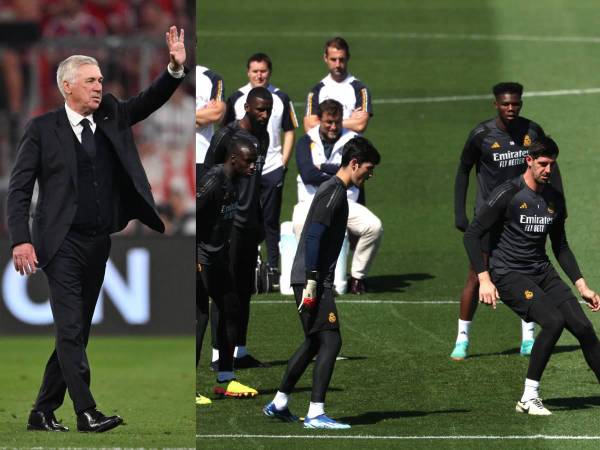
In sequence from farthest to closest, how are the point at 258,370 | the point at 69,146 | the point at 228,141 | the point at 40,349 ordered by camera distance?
the point at 40,349 → the point at 258,370 → the point at 228,141 → the point at 69,146

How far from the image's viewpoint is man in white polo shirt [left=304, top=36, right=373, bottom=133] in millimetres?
14859

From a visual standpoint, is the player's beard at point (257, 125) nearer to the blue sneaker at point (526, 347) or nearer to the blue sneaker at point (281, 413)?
the blue sneaker at point (281, 413)

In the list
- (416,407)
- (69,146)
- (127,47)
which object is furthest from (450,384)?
(127,47)

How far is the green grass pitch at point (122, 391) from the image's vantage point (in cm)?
874

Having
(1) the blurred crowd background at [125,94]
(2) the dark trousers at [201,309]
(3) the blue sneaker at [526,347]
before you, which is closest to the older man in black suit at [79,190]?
(2) the dark trousers at [201,309]

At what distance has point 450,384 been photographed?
10984 millimetres

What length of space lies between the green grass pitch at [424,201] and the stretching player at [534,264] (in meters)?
0.47

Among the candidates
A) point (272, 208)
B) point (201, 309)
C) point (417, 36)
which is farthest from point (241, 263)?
point (417, 36)

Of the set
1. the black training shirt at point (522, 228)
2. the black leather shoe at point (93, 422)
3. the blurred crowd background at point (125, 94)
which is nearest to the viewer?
the black leather shoe at point (93, 422)

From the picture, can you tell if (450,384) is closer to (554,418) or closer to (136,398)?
(554,418)

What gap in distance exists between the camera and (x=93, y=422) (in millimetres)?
8688

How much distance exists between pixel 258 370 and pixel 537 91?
1090 centimetres

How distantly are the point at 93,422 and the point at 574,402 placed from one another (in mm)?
3525

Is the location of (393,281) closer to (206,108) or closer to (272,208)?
(272,208)
